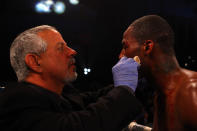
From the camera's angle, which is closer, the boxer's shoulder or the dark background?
the boxer's shoulder

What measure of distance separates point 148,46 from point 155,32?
87mm

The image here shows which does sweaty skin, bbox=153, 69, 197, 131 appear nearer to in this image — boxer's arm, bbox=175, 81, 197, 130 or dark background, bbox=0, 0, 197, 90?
boxer's arm, bbox=175, 81, 197, 130

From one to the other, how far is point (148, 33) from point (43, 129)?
73 centimetres

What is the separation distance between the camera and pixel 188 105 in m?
0.95

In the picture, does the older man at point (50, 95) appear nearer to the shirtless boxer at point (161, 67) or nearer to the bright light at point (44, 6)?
the shirtless boxer at point (161, 67)

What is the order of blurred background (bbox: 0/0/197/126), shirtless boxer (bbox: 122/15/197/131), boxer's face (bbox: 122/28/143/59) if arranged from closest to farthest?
shirtless boxer (bbox: 122/15/197/131), boxer's face (bbox: 122/28/143/59), blurred background (bbox: 0/0/197/126)

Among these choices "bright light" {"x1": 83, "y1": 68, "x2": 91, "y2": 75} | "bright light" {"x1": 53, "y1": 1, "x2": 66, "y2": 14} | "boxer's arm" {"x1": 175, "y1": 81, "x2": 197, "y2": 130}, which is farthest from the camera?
"bright light" {"x1": 83, "y1": 68, "x2": 91, "y2": 75}

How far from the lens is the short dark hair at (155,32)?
3.80ft

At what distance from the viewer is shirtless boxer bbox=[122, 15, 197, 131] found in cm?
106

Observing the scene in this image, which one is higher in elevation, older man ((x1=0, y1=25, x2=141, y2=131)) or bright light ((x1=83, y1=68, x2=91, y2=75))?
older man ((x1=0, y1=25, x2=141, y2=131))

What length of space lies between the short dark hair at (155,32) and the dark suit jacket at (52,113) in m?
0.42

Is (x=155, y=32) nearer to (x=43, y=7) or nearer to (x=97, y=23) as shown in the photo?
(x=43, y=7)

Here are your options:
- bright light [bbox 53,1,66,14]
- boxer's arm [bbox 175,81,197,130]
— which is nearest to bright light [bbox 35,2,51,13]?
bright light [bbox 53,1,66,14]

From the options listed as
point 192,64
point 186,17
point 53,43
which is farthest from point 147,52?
point 192,64
